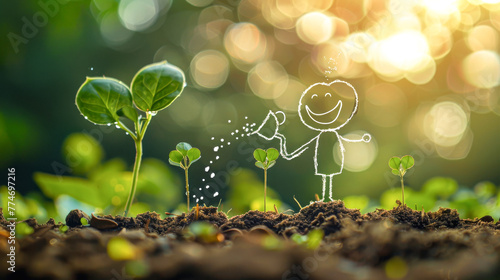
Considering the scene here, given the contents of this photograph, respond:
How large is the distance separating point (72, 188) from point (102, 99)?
0.80 m

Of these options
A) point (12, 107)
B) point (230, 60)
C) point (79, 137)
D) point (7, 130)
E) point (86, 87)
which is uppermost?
point (230, 60)

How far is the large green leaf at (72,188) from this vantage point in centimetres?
166

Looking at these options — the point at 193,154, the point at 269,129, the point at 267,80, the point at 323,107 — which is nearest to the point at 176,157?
the point at 193,154

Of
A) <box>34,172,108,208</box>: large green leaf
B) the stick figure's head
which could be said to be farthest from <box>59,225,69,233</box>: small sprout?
the stick figure's head

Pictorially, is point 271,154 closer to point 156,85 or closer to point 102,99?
point 156,85

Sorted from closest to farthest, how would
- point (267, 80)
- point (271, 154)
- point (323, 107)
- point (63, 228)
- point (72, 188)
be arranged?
point (63, 228), point (271, 154), point (323, 107), point (72, 188), point (267, 80)

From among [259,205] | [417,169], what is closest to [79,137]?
[259,205]

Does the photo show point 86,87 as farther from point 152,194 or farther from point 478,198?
point 478,198

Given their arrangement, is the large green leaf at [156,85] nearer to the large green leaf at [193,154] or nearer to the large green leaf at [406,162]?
the large green leaf at [193,154]

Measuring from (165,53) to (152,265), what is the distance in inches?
96.8

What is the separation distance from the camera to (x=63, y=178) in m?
1.71

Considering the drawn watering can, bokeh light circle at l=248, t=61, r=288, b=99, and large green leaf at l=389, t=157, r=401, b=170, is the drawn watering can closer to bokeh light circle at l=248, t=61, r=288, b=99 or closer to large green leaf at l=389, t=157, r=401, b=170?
large green leaf at l=389, t=157, r=401, b=170

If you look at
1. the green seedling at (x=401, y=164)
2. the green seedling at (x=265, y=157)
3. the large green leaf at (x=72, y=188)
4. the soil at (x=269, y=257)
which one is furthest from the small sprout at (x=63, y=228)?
the green seedling at (x=401, y=164)

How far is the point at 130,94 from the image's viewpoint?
3.55 feet
